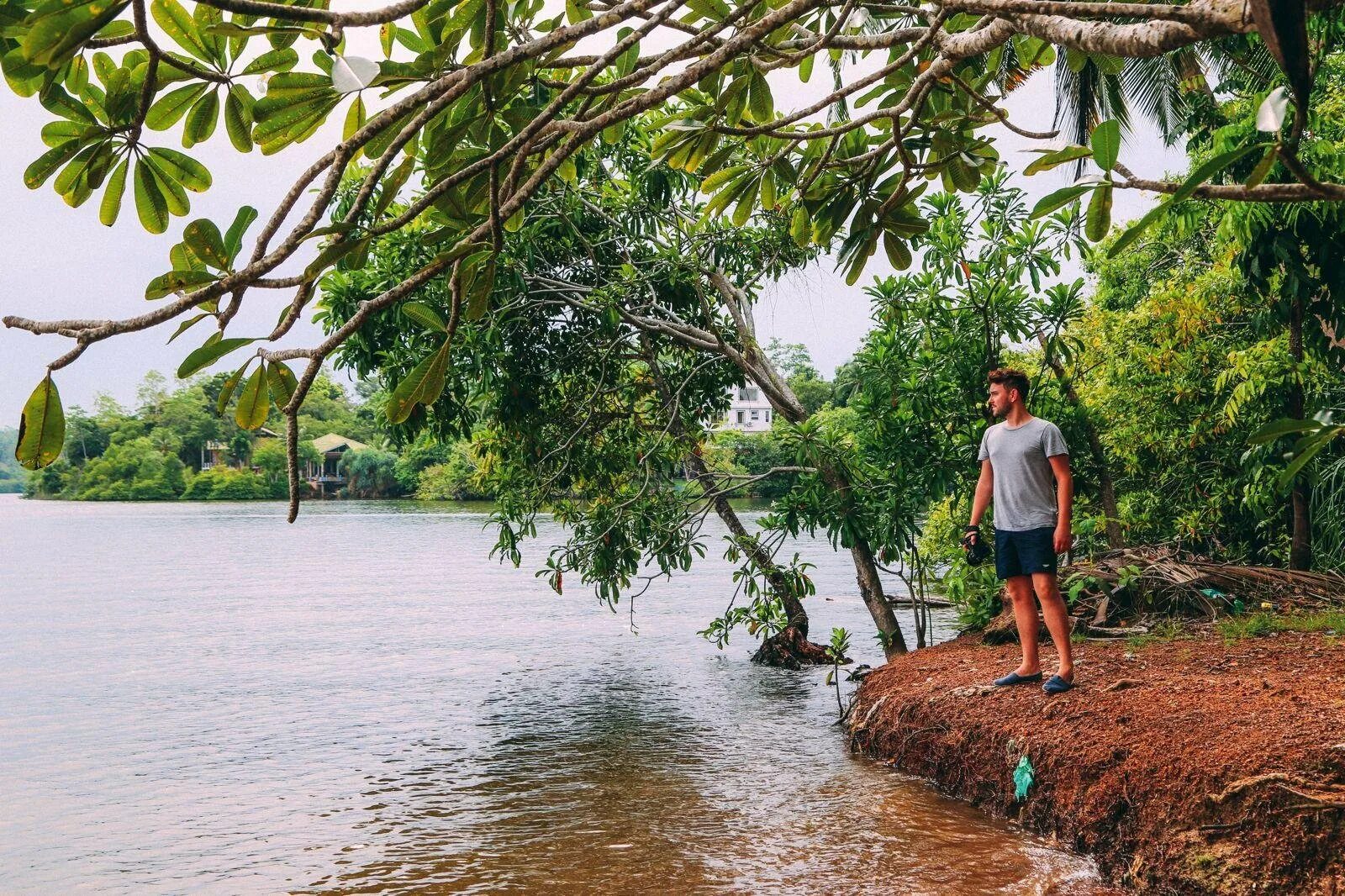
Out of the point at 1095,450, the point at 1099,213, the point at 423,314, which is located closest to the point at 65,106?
the point at 423,314

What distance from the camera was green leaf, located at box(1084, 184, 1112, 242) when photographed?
2320 mm

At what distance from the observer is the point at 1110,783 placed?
432 centimetres

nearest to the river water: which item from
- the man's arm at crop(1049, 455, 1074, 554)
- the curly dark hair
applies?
the man's arm at crop(1049, 455, 1074, 554)

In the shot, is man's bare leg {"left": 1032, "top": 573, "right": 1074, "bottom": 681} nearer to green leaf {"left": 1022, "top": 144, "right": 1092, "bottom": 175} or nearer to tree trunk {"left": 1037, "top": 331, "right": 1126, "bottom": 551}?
tree trunk {"left": 1037, "top": 331, "right": 1126, "bottom": 551}

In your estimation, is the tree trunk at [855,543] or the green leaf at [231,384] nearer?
the green leaf at [231,384]

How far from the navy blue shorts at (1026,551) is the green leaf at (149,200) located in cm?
421

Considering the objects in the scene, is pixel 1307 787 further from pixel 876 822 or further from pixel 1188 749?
pixel 876 822

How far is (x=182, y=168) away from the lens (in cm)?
230

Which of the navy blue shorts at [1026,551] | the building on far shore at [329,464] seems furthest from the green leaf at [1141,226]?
the building on far shore at [329,464]

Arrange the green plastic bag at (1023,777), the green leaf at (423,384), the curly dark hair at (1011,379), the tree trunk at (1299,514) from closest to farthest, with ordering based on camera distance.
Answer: the green leaf at (423,384) < the green plastic bag at (1023,777) < the curly dark hair at (1011,379) < the tree trunk at (1299,514)

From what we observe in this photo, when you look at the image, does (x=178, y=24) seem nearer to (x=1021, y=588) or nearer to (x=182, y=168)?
(x=182, y=168)

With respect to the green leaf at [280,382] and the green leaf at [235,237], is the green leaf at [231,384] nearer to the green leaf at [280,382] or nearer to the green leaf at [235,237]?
the green leaf at [280,382]

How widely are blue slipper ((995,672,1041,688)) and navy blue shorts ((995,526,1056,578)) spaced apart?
0.52 m

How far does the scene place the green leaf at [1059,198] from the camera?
75.0 inches
